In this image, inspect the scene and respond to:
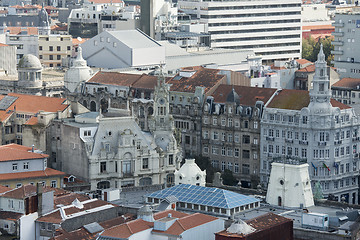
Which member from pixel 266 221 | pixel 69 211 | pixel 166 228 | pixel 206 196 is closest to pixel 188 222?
pixel 166 228

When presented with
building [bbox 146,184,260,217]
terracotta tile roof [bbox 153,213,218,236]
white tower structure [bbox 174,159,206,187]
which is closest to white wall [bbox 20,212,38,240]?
building [bbox 146,184,260,217]

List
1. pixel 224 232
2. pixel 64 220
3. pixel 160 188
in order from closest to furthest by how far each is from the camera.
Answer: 1. pixel 224 232
2. pixel 64 220
3. pixel 160 188

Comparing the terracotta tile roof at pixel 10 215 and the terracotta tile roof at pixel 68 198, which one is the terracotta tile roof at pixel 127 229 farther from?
the terracotta tile roof at pixel 10 215

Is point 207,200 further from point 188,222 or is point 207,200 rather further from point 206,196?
point 188,222


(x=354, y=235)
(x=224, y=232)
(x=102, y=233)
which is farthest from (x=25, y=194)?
(x=354, y=235)

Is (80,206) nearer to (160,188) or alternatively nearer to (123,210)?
(123,210)

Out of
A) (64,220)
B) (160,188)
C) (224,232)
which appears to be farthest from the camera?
(160,188)

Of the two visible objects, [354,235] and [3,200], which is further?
[3,200]
